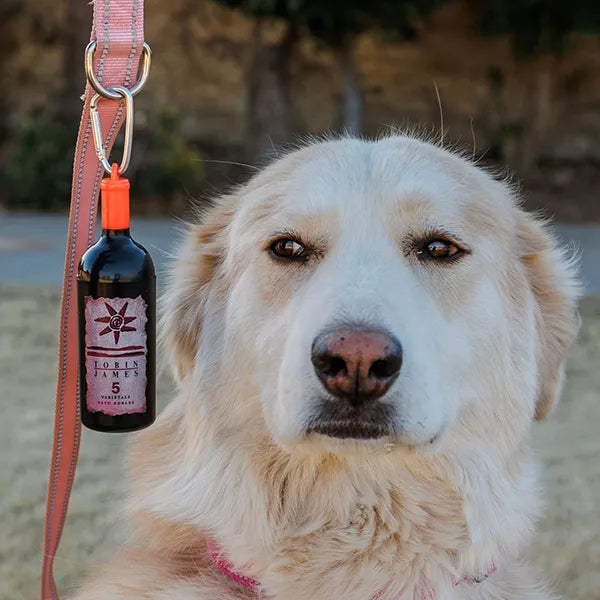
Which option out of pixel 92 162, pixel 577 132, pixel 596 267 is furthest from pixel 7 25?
pixel 92 162

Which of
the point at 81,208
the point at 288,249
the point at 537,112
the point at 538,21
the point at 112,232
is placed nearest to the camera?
the point at 112,232

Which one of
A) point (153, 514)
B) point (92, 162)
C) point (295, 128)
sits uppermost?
point (295, 128)

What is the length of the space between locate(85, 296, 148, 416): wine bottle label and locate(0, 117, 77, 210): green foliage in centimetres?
1326

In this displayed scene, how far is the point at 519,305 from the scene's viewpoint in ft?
8.42

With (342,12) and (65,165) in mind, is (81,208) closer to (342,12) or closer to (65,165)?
(342,12)

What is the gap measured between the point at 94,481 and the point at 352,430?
3.33 m

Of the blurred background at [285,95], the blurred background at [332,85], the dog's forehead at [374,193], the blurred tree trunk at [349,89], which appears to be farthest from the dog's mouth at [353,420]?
the blurred background at [332,85]

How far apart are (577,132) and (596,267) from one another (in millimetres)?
8101

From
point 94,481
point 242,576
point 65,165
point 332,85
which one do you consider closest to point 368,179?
point 242,576

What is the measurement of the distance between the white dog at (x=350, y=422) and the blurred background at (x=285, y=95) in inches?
250

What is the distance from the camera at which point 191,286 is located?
8.91 feet

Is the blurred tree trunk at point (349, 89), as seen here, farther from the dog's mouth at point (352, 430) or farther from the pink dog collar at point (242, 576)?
the dog's mouth at point (352, 430)

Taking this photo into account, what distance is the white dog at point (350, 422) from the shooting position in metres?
2.19

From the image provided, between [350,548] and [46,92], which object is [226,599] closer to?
[350,548]
